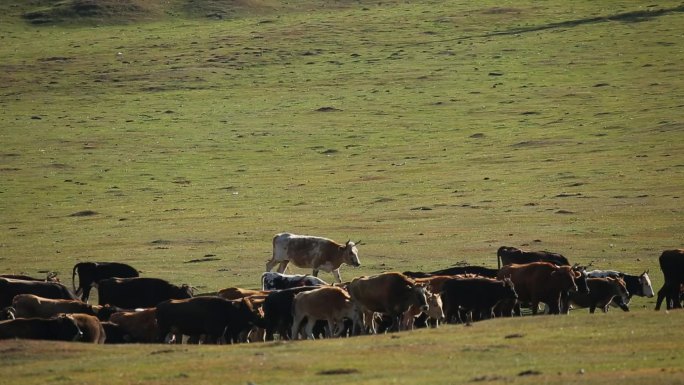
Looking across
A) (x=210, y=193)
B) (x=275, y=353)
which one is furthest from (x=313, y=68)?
(x=275, y=353)

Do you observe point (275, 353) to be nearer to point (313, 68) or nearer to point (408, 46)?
point (313, 68)

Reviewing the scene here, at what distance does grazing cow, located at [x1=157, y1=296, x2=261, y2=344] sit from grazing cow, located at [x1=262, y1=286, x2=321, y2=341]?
0.66 m

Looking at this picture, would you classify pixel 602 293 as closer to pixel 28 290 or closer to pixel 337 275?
pixel 337 275

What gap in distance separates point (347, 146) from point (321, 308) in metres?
39.1

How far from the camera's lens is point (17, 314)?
26.7 m

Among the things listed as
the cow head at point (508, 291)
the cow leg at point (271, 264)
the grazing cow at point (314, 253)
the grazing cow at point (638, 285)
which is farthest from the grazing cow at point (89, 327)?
the cow leg at point (271, 264)

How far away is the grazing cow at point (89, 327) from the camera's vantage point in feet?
79.4

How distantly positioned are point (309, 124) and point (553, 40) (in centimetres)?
2512

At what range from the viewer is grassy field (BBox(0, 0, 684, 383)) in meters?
36.4

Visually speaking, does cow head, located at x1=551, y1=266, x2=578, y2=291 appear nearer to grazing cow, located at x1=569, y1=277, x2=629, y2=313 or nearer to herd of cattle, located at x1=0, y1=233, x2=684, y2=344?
herd of cattle, located at x1=0, y1=233, x2=684, y2=344

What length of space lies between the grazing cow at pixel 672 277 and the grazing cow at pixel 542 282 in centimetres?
186

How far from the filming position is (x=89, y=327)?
24328 millimetres

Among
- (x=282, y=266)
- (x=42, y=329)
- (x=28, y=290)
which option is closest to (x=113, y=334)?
(x=42, y=329)

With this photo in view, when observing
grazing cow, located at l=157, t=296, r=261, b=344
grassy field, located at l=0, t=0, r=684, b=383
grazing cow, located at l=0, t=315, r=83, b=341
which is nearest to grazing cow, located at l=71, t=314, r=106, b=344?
grazing cow, located at l=0, t=315, r=83, b=341
